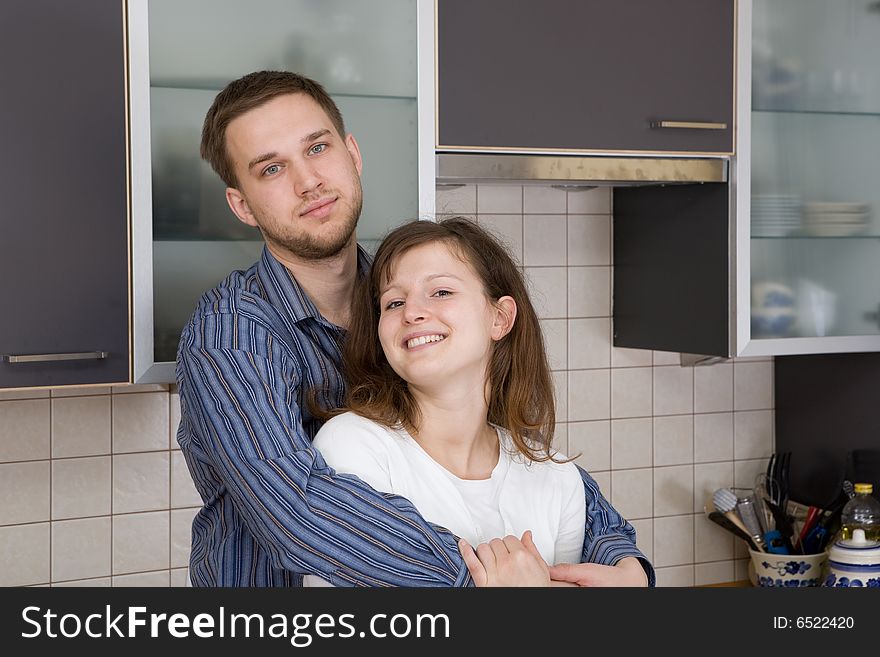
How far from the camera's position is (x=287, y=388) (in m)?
1.35

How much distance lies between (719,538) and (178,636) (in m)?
1.72

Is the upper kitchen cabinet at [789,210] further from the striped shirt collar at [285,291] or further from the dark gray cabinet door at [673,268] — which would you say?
the striped shirt collar at [285,291]

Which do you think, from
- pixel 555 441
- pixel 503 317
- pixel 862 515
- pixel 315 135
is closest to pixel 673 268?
pixel 555 441

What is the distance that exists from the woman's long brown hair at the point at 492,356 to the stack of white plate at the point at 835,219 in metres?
0.96

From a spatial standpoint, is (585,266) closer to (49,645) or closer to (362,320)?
(362,320)

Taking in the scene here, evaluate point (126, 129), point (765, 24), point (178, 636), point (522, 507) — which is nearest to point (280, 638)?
point (178, 636)

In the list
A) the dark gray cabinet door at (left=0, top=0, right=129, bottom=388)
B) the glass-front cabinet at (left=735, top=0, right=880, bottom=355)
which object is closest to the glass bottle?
the glass-front cabinet at (left=735, top=0, right=880, bottom=355)

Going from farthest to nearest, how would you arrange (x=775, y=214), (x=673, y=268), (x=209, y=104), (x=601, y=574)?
(x=673, y=268), (x=775, y=214), (x=209, y=104), (x=601, y=574)

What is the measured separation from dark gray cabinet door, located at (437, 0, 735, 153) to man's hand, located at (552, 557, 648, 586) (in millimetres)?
847

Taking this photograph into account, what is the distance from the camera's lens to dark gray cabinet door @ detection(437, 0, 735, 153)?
6.22 feet

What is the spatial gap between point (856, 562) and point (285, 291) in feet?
4.71

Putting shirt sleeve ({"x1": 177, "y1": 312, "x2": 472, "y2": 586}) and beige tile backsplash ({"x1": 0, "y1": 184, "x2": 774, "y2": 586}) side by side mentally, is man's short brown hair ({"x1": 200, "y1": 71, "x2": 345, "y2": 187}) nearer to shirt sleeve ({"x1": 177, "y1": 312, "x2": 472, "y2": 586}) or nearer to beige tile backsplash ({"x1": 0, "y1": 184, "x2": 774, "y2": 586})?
shirt sleeve ({"x1": 177, "y1": 312, "x2": 472, "y2": 586})

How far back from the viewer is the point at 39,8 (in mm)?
1651

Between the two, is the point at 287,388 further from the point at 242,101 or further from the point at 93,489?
the point at 93,489
